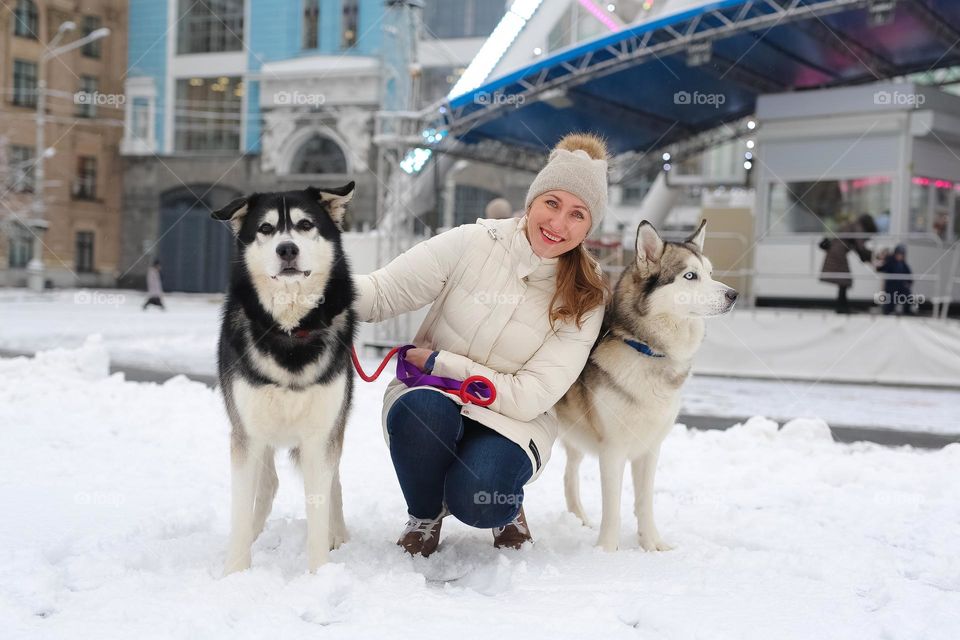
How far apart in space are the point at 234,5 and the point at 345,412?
2468 centimetres

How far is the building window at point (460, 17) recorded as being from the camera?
2153 centimetres

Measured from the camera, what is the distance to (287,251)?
2.27m

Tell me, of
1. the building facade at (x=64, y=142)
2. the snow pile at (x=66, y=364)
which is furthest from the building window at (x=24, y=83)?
the snow pile at (x=66, y=364)

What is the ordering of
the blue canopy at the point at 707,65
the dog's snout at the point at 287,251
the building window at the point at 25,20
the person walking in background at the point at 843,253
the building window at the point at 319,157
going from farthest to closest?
the building window at the point at 319,157 → the building window at the point at 25,20 → the person walking in background at the point at 843,253 → the blue canopy at the point at 707,65 → the dog's snout at the point at 287,251

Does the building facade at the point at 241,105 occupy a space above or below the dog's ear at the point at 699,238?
above

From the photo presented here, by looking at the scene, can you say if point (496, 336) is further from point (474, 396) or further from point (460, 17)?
point (460, 17)

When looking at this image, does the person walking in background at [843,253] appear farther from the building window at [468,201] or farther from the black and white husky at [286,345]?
the building window at [468,201]

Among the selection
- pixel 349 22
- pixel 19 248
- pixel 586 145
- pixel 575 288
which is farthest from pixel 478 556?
pixel 19 248

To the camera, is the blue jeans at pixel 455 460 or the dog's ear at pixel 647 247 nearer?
the blue jeans at pixel 455 460

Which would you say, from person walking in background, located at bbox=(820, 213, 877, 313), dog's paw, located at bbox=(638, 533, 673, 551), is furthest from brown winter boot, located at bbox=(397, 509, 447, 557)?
person walking in background, located at bbox=(820, 213, 877, 313)

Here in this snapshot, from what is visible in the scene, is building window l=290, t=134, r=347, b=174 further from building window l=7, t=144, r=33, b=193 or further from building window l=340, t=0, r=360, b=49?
building window l=7, t=144, r=33, b=193

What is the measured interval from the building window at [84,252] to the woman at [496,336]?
1039 inches

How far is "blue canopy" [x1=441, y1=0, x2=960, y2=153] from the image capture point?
27.8ft

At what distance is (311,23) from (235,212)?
74.3 feet
